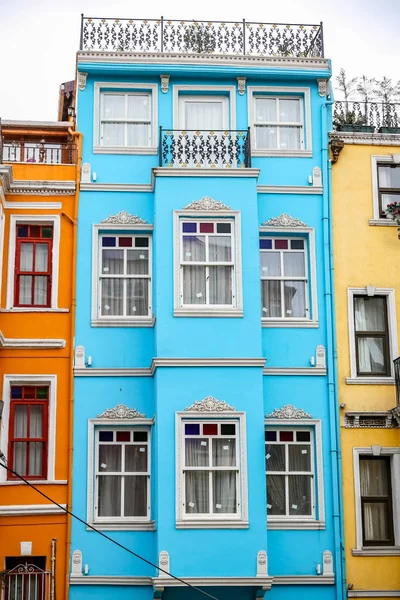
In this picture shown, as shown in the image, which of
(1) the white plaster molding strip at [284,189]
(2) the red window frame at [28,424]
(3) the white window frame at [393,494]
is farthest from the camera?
(1) the white plaster molding strip at [284,189]

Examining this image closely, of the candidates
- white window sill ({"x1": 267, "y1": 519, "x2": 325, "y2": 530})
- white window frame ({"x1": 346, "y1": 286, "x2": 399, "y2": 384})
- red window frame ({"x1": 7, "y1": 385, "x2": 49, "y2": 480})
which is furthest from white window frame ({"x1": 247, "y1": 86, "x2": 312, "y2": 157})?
white window sill ({"x1": 267, "y1": 519, "x2": 325, "y2": 530})

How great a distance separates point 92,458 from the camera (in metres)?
20.6

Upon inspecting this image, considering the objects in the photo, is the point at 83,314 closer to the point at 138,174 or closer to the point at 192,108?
the point at 138,174

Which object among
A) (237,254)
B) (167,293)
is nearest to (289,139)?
(237,254)

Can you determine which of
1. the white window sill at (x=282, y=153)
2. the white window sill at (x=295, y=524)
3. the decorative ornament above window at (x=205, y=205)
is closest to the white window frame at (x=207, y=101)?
the white window sill at (x=282, y=153)

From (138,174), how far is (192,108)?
2.02 meters

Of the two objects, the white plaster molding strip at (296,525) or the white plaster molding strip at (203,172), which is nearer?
the white plaster molding strip at (296,525)

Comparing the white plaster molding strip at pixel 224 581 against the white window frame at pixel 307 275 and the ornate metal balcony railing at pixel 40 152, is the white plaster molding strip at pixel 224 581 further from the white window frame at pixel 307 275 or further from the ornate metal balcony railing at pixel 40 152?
the ornate metal balcony railing at pixel 40 152

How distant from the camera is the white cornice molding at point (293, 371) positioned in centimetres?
2117

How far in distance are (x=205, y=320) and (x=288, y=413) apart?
2.50m

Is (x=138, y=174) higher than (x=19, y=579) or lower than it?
higher

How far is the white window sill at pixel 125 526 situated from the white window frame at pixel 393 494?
3.99 metres

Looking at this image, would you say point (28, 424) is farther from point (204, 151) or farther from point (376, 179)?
point (376, 179)

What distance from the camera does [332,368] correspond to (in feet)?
70.1
